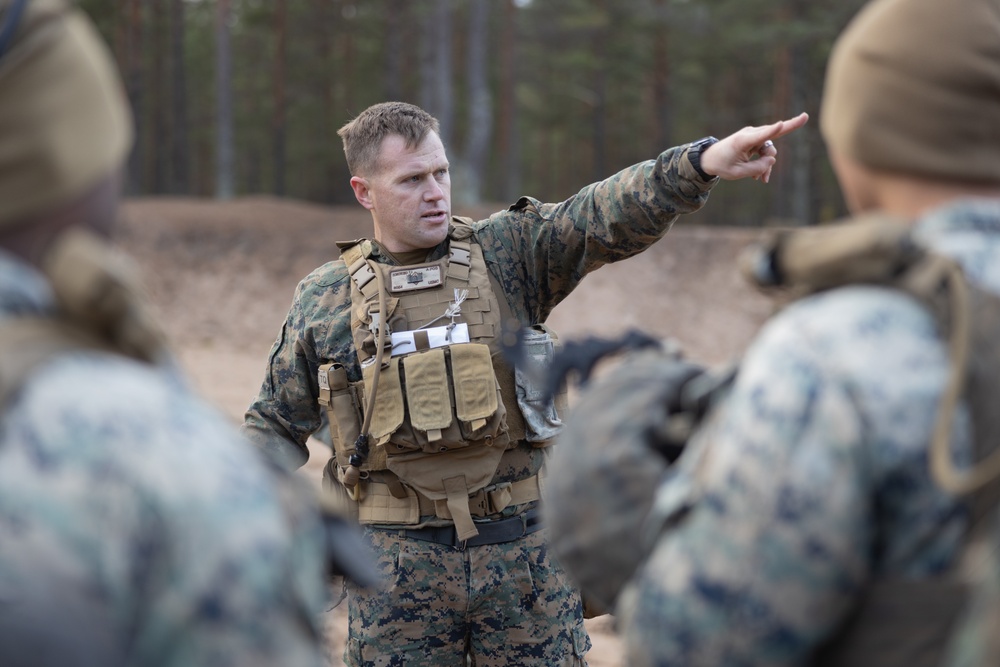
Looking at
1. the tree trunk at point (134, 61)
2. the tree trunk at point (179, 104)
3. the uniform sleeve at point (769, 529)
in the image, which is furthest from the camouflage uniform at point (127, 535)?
the tree trunk at point (179, 104)

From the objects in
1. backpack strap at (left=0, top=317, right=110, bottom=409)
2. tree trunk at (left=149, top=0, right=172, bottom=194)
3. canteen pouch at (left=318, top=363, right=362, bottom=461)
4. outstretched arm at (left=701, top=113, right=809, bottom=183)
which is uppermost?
backpack strap at (left=0, top=317, right=110, bottom=409)

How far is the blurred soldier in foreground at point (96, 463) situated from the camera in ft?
4.35

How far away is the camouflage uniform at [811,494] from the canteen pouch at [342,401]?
222 centimetres

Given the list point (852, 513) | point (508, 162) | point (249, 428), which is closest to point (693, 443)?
point (852, 513)

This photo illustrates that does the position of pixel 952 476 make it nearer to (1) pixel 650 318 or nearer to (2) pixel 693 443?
(2) pixel 693 443

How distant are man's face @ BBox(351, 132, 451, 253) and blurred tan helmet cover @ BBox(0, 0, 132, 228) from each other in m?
2.29

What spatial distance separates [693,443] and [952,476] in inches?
16.7

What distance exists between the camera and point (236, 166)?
41.0m

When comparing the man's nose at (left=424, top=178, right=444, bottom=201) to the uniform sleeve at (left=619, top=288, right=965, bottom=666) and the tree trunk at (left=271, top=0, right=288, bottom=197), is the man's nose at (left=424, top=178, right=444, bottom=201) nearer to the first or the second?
the uniform sleeve at (left=619, top=288, right=965, bottom=666)

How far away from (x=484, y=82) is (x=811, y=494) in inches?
817

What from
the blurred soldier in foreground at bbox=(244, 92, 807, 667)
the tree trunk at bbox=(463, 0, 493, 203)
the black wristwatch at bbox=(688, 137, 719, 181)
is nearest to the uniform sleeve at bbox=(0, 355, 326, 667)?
the blurred soldier in foreground at bbox=(244, 92, 807, 667)

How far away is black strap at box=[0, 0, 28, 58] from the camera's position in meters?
1.54

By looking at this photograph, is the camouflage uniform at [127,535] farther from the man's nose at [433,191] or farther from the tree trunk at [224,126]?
the tree trunk at [224,126]

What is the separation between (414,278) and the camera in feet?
12.5
